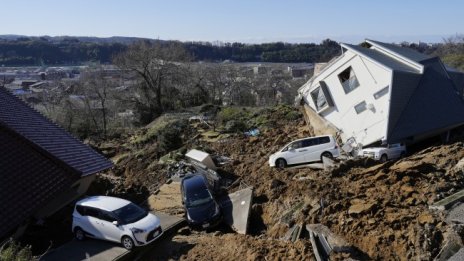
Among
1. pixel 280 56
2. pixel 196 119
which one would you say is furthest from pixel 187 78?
pixel 280 56

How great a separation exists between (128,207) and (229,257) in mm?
4581

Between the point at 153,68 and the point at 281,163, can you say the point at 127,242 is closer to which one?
the point at 281,163

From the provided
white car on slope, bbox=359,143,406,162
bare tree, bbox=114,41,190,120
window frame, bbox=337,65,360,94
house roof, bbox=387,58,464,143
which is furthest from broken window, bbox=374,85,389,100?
bare tree, bbox=114,41,190,120

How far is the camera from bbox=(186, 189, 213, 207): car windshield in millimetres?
17656

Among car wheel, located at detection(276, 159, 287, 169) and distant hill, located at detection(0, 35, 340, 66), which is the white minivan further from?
distant hill, located at detection(0, 35, 340, 66)

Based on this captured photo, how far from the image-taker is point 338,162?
66.1ft

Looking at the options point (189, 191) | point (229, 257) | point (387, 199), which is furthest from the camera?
point (189, 191)

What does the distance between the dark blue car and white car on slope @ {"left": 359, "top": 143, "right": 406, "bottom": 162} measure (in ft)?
26.5

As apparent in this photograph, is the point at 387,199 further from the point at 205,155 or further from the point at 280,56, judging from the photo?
the point at 280,56

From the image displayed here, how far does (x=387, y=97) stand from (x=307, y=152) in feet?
17.1

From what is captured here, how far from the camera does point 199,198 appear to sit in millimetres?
17938

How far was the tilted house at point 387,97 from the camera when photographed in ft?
73.2

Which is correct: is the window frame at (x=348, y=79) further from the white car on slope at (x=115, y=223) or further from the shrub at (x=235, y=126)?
the white car on slope at (x=115, y=223)

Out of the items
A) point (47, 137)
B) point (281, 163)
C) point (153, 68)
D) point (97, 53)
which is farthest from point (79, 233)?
point (97, 53)
